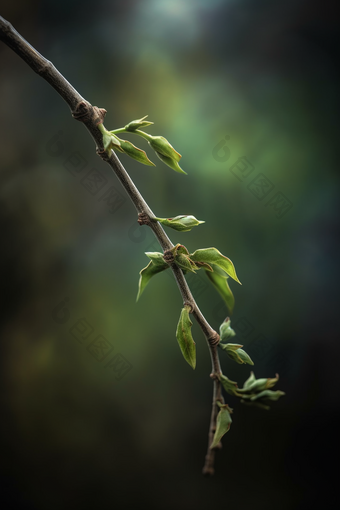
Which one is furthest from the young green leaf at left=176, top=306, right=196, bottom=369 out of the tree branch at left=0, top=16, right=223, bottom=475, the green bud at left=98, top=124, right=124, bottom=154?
the green bud at left=98, top=124, right=124, bottom=154

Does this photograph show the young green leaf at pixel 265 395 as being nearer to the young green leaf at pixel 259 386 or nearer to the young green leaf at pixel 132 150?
the young green leaf at pixel 259 386

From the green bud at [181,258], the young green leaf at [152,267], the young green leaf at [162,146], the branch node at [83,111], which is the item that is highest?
the branch node at [83,111]

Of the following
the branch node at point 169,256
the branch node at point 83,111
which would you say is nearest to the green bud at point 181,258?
the branch node at point 169,256

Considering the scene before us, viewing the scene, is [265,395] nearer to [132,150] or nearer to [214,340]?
[214,340]

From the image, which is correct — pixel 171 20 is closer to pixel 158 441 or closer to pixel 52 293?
pixel 52 293

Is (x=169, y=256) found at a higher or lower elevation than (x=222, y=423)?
higher

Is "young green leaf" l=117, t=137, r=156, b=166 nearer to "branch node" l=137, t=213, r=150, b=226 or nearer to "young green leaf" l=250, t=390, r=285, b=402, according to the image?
"branch node" l=137, t=213, r=150, b=226

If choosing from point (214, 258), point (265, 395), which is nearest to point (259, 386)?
point (265, 395)

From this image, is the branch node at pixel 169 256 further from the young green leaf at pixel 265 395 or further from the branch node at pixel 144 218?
the young green leaf at pixel 265 395

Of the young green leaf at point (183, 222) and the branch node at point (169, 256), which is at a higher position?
the young green leaf at point (183, 222)
